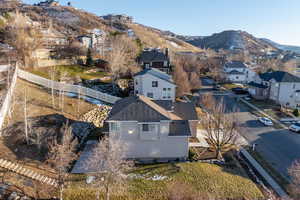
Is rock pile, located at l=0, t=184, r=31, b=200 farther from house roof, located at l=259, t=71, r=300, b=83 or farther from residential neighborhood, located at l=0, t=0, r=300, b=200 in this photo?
house roof, located at l=259, t=71, r=300, b=83

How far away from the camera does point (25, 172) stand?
14.4m

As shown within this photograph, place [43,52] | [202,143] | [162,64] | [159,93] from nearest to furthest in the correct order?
1. [202,143]
2. [159,93]
3. [43,52]
4. [162,64]

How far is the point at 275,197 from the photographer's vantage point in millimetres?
15297

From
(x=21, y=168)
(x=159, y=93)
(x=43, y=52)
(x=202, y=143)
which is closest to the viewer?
(x=21, y=168)

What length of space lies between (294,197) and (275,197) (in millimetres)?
1587

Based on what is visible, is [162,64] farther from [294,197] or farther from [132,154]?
[294,197]

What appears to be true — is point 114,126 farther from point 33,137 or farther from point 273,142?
point 273,142

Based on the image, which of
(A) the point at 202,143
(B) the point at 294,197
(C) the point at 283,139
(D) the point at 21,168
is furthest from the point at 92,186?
(C) the point at 283,139

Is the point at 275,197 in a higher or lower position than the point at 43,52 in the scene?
lower

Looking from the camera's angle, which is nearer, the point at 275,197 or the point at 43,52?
the point at 275,197

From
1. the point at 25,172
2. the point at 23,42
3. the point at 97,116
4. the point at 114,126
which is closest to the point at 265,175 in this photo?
the point at 114,126

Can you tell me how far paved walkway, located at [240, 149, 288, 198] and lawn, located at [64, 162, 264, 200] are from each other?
6.33 feet

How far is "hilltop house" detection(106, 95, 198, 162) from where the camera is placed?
61.1 ft

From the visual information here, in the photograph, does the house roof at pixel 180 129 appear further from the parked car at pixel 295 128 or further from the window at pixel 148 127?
the parked car at pixel 295 128
